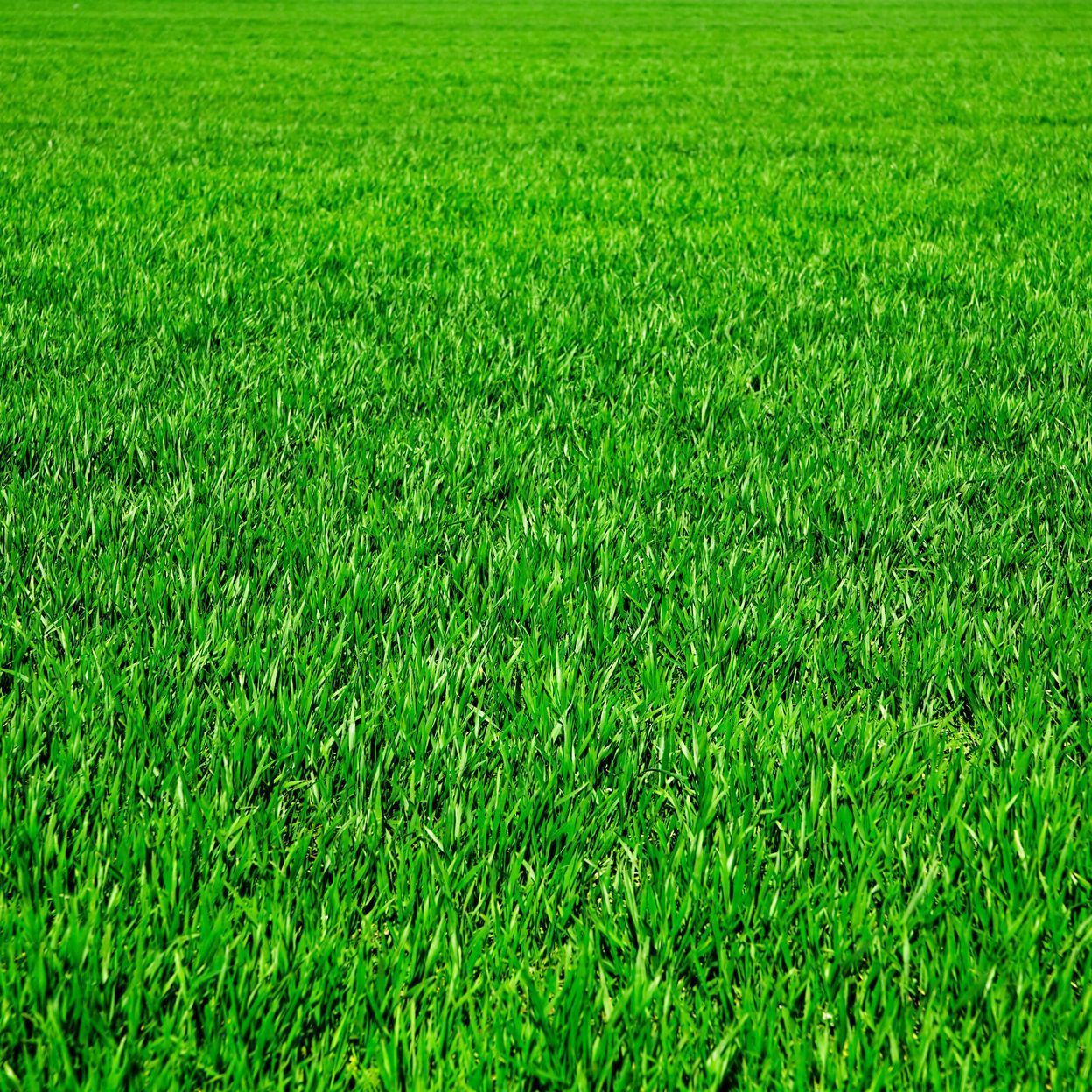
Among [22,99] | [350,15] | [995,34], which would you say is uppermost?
[350,15]

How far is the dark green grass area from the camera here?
1178 millimetres

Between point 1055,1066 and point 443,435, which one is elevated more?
point 443,435

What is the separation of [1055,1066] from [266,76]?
1770cm

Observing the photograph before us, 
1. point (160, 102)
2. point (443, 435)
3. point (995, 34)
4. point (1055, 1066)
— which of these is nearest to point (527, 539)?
point (443, 435)

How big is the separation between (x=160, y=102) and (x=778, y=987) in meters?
14.0

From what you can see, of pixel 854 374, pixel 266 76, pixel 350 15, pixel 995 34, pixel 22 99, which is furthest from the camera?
pixel 350 15

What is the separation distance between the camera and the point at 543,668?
1.82 m

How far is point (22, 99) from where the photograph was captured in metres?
11.9

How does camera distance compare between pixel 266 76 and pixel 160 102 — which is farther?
pixel 266 76

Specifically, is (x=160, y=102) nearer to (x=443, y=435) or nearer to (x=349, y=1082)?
(x=443, y=435)

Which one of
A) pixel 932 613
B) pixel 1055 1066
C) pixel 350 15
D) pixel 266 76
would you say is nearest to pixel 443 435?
pixel 932 613

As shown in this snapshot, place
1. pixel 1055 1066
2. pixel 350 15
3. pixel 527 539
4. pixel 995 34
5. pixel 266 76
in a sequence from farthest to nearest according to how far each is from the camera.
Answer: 1. pixel 350 15
2. pixel 995 34
3. pixel 266 76
4. pixel 527 539
5. pixel 1055 1066

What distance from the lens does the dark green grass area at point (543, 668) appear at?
1.18 m

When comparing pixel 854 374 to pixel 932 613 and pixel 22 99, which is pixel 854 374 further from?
pixel 22 99
